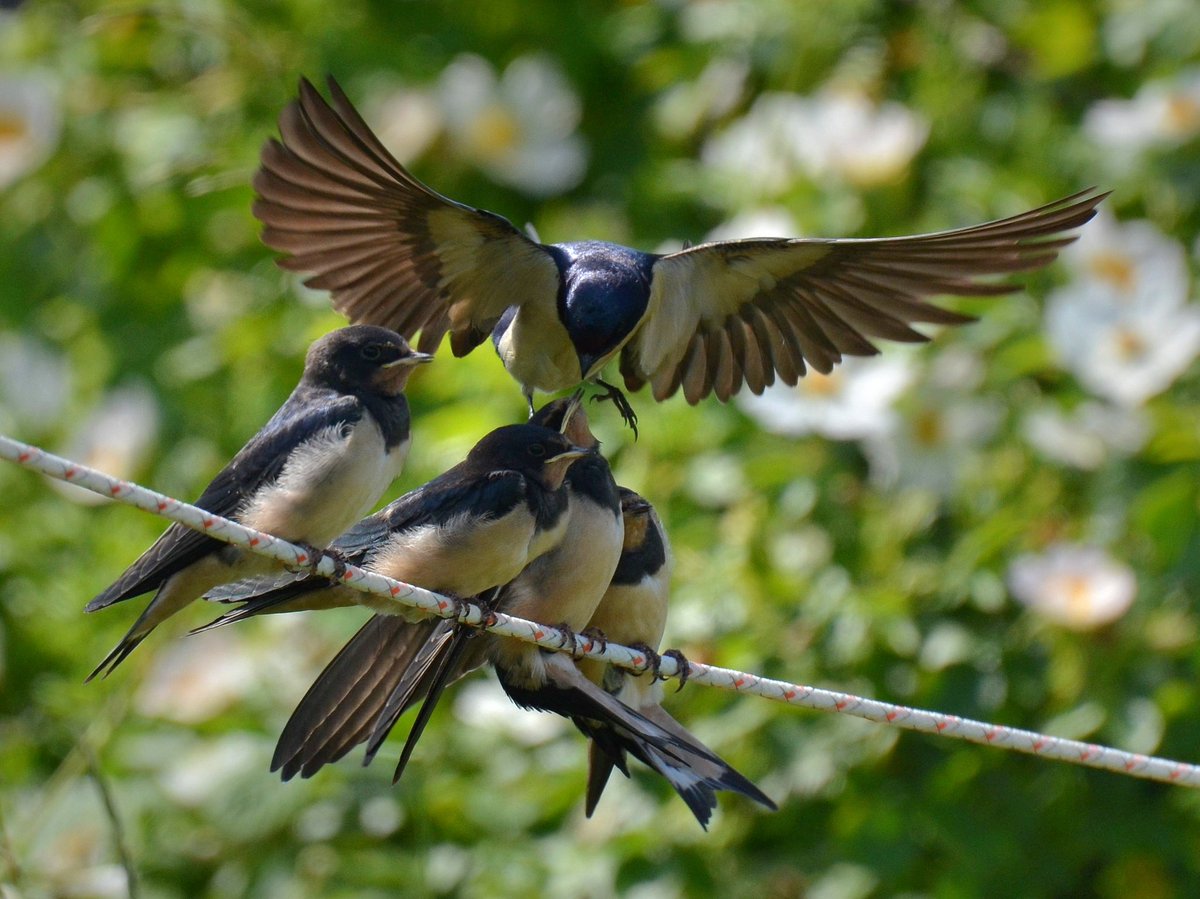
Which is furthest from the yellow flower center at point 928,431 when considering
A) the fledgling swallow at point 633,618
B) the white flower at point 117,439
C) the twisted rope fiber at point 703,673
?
the white flower at point 117,439

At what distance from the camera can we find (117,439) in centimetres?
419

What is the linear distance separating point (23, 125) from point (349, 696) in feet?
9.55

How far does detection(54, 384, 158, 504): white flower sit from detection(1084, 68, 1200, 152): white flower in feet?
7.57

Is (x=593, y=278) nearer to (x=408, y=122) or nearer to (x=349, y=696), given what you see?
(x=349, y=696)

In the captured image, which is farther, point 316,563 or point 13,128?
point 13,128

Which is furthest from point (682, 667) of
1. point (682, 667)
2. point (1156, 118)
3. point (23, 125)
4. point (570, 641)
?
point (23, 125)

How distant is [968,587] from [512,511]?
158cm

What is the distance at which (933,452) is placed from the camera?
3730 millimetres

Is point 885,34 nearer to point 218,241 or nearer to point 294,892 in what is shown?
point 218,241

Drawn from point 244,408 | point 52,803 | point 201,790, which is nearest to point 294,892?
point 201,790

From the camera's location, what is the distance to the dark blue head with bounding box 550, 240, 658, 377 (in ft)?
7.91

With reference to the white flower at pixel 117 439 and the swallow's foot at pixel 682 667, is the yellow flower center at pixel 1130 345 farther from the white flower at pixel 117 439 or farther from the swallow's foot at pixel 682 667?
the white flower at pixel 117 439

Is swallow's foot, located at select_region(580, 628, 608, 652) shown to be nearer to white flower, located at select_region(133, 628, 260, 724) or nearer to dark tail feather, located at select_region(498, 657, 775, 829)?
dark tail feather, located at select_region(498, 657, 775, 829)

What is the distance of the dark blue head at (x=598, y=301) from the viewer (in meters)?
2.41
